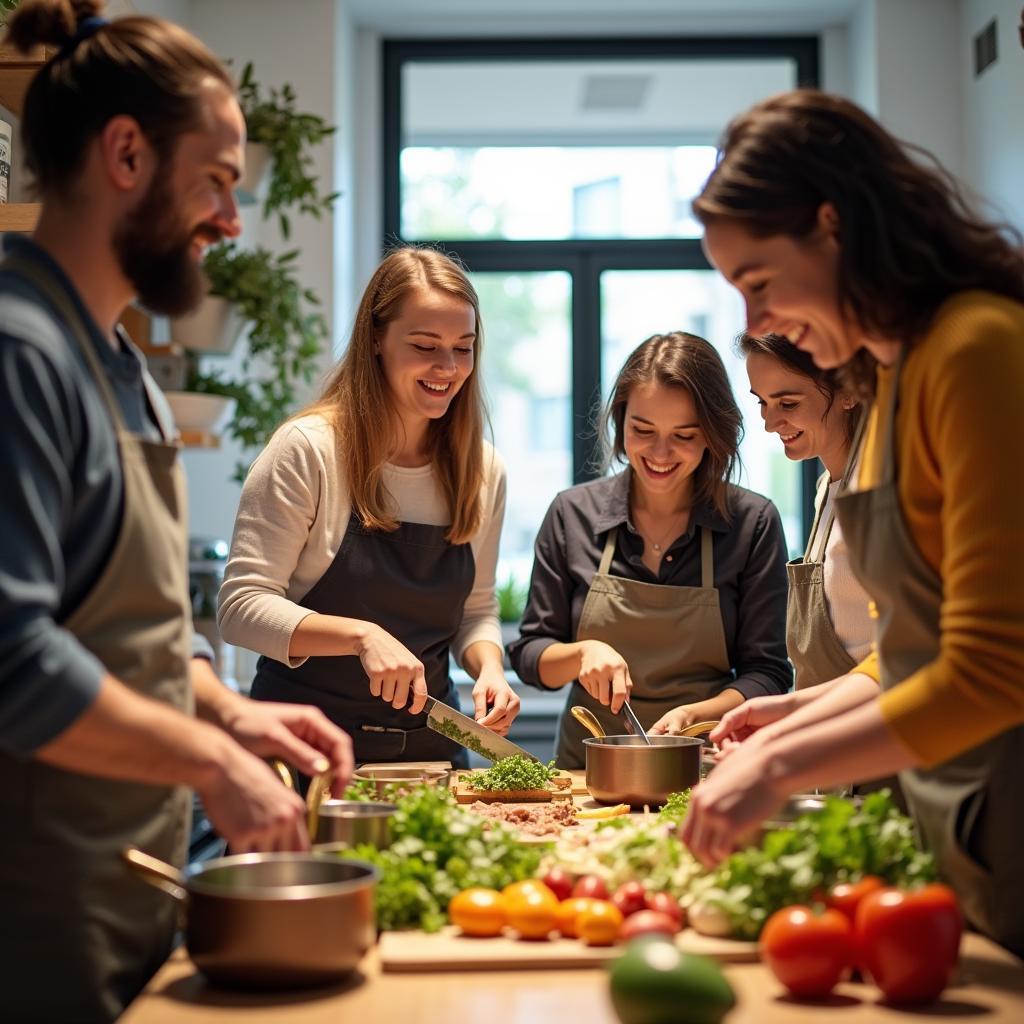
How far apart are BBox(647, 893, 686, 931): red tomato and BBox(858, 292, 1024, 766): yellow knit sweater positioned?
304mm

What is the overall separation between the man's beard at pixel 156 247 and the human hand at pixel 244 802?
49 centimetres

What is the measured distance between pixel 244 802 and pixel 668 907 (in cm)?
46

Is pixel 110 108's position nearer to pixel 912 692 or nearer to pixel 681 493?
pixel 912 692

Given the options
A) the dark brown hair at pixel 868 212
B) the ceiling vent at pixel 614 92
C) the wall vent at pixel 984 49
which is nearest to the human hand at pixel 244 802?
the dark brown hair at pixel 868 212

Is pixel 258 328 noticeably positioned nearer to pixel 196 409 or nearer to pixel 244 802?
pixel 196 409

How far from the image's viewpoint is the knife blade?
2.12 meters

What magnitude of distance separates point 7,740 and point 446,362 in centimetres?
150

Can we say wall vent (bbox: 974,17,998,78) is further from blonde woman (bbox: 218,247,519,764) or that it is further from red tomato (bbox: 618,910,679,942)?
red tomato (bbox: 618,910,679,942)

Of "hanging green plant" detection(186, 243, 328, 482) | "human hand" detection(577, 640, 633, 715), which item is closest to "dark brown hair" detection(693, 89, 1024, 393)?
"human hand" detection(577, 640, 633, 715)

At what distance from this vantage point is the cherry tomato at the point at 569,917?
1.31 m

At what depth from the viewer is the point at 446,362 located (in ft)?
8.19

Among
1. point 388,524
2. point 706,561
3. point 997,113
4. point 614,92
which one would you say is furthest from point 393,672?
point 614,92

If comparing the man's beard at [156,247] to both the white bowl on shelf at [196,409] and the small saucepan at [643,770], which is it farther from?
the white bowl on shelf at [196,409]

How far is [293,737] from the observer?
55.4 inches
